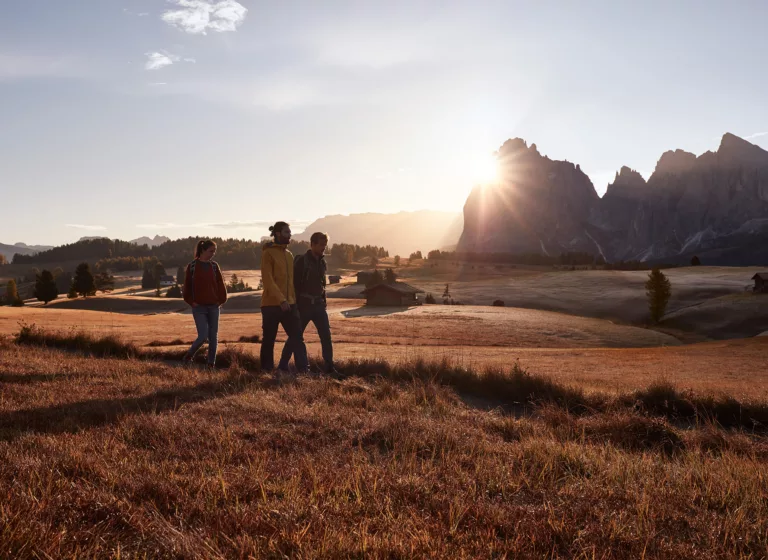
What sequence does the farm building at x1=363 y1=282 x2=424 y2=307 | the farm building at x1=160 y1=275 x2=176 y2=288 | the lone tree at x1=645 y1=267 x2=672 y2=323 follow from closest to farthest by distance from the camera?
the lone tree at x1=645 y1=267 x2=672 y2=323
the farm building at x1=363 y1=282 x2=424 y2=307
the farm building at x1=160 y1=275 x2=176 y2=288

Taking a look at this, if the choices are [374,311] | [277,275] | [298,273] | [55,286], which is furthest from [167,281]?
[277,275]

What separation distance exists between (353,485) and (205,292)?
7.87m

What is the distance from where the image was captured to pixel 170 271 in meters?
187

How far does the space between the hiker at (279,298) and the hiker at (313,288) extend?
0.31 m

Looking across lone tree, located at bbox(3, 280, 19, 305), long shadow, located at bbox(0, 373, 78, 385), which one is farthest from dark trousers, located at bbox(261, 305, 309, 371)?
lone tree, located at bbox(3, 280, 19, 305)

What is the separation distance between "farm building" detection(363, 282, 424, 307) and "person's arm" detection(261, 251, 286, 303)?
64.5m

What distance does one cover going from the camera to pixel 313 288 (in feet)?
33.8

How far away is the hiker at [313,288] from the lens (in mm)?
10227

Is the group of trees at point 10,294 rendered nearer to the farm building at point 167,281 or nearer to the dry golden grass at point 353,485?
the farm building at point 167,281

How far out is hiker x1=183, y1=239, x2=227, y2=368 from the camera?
1043 centimetres

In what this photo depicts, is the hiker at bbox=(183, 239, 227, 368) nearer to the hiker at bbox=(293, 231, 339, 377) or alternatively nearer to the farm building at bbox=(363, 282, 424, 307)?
the hiker at bbox=(293, 231, 339, 377)

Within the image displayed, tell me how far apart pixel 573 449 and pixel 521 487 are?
1048mm

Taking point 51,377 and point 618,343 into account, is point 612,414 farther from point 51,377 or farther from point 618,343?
point 618,343

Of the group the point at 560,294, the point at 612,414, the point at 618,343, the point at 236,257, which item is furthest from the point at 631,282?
the point at 236,257
